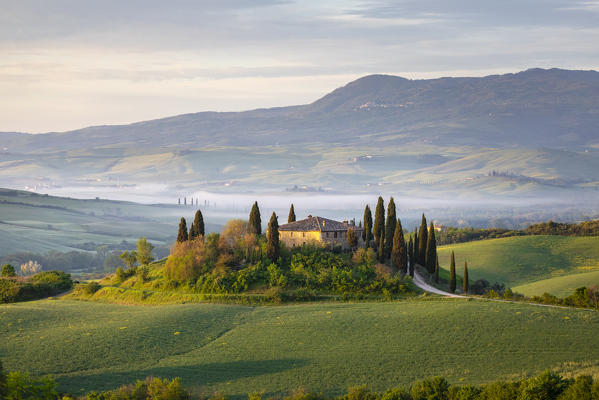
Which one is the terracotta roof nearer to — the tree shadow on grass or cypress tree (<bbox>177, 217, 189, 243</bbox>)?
cypress tree (<bbox>177, 217, 189, 243</bbox>)

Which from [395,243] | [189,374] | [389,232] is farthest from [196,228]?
[189,374]

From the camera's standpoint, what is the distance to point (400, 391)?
125 ft

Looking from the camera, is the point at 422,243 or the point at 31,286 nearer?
the point at 31,286

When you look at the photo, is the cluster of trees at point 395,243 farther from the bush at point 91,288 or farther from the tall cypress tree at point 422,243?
the bush at point 91,288

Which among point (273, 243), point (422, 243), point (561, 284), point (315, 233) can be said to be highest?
point (315, 233)

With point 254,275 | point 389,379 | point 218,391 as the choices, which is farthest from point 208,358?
point 254,275

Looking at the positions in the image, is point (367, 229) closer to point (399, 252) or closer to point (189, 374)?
point (399, 252)

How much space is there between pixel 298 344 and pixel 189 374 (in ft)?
29.4

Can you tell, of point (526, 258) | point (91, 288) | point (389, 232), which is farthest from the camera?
point (526, 258)

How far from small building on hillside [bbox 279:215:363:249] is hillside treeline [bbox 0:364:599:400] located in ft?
127

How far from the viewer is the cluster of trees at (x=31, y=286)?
248 feet

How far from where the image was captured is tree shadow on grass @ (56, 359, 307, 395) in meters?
41.3

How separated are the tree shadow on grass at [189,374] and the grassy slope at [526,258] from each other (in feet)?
200

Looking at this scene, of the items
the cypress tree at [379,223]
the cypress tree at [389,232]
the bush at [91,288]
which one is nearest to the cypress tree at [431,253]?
the cypress tree at [389,232]
